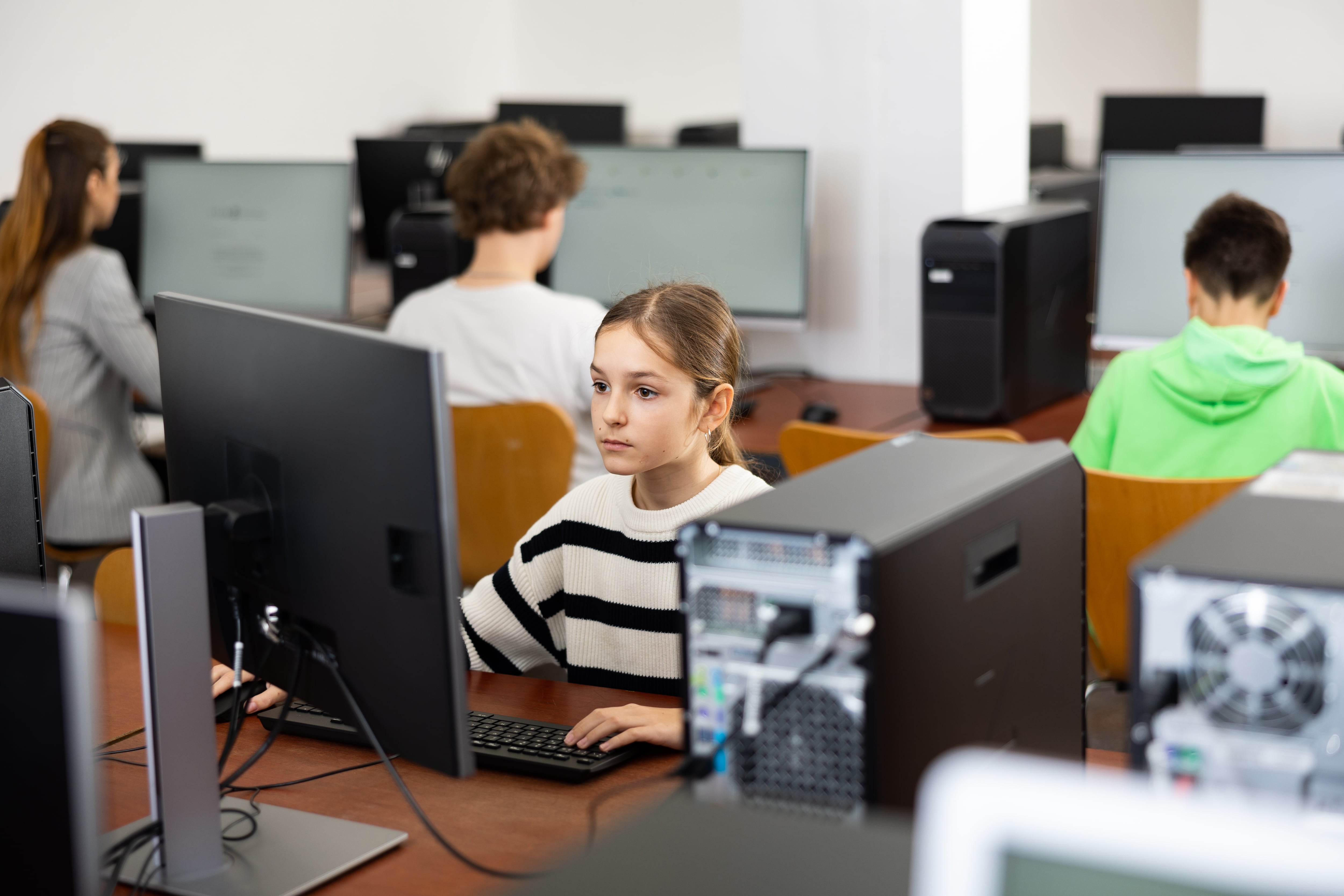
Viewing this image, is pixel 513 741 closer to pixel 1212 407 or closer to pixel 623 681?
pixel 623 681

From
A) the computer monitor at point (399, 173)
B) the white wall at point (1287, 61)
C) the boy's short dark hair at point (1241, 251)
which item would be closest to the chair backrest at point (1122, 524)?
the boy's short dark hair at point (1241, 251)

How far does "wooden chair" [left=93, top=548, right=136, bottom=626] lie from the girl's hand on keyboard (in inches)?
26.9

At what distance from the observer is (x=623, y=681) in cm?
148

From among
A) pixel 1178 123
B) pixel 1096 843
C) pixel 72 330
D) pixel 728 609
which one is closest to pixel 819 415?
pixel 72 330

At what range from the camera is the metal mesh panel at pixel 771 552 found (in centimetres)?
78

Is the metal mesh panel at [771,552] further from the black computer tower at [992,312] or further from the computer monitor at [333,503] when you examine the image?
the black computer tower at [992,312]

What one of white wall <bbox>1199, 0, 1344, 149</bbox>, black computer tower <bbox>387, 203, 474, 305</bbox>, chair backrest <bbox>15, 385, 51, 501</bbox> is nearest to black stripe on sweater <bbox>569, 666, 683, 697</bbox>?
chair backrest <bbox>15, 385, 51, 501</bbox>

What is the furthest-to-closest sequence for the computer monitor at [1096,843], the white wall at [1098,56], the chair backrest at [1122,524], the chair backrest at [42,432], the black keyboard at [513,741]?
1. the white wall at [1098,56]
2. the chair backrest at [42,432]
3. the chair backrest at [1122,524]
4. the black keyboard at [513,741]
5. the computer monitor at [1096,843]

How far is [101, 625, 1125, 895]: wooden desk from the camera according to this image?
3.38 feet

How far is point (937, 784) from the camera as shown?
41 cm

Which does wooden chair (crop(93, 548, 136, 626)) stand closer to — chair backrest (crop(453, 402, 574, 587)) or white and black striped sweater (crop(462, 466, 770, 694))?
white and black striped sweater (crop(462, 466, 770, 694))

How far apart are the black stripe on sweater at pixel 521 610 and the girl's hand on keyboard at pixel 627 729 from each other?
1.01 ft

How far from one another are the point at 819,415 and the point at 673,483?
1.24 m

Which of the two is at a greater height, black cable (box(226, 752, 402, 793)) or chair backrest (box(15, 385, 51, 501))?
chair backrest (box(15, 385, 51, 501))
